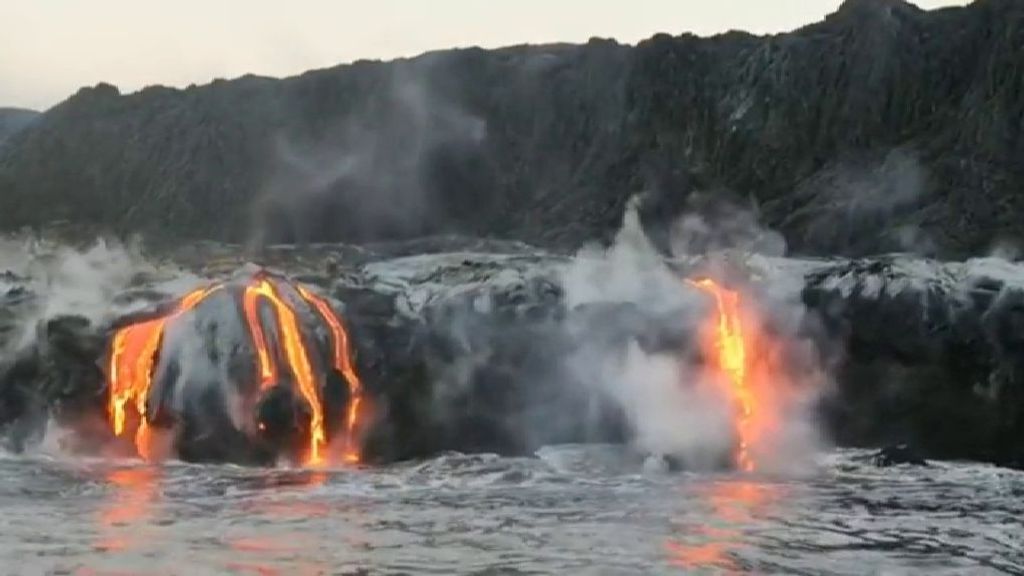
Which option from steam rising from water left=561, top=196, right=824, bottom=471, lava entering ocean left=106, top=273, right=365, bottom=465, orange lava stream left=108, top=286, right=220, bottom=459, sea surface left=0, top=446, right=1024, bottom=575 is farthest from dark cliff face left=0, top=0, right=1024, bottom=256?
orange lava stream left=108, top=286, right=220, bottom=459

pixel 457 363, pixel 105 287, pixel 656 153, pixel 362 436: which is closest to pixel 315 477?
pixel 362 436

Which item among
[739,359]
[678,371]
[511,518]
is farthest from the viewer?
[739,359]

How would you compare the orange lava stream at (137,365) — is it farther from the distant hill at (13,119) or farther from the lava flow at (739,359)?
the distant hill at (13,119)

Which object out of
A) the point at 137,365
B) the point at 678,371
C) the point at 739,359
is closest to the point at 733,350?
the point at 739,359

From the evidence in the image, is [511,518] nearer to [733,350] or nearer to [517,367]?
[517,367]

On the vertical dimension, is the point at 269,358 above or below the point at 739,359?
below

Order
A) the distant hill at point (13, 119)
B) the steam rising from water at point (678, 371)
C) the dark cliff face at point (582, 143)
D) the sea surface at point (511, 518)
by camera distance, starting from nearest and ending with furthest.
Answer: the sea surface at point (511, 518), the steam rising from water at point (678, 371), the dark cliff face at point (582, 143), the distant hill at point (13, 119)

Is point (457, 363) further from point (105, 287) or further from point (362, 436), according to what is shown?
point (105, 287)

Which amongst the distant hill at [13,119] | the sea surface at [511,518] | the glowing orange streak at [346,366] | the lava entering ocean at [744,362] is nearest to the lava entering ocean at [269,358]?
the glowing orange streak at [346,366]
